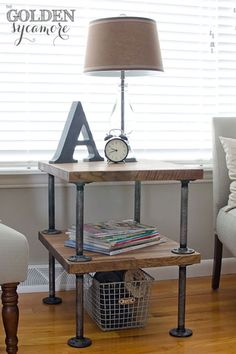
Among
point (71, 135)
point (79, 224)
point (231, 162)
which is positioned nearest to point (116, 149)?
point (71, 135)

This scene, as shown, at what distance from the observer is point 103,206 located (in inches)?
121

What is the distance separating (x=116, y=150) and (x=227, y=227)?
620mm

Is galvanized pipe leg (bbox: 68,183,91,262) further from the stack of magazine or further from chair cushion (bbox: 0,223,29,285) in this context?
chair cushion (bbox: 0,223,29,285)

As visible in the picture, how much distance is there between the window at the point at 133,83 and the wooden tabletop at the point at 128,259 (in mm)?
737

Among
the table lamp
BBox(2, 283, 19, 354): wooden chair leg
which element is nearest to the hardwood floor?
BBox(2, 283, 19, 354): wooden chair leg

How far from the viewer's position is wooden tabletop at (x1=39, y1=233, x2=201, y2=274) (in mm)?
2244

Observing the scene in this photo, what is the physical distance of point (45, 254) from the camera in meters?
3.01

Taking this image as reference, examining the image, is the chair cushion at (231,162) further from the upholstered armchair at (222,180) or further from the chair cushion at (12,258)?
the chair cushion at (12,258)

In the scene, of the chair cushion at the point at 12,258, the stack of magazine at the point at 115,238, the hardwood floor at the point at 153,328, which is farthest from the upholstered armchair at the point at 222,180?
the chair cushion at the point at 12,258

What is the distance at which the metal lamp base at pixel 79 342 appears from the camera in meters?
2.28

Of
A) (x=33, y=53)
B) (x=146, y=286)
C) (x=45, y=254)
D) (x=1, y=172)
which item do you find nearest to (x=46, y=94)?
(x=33, y=53)

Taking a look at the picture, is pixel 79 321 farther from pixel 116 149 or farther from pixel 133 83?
pixel 133 83

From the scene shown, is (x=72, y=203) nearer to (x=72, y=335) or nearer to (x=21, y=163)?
(x=21, y=163)

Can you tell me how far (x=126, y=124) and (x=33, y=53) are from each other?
58cm
